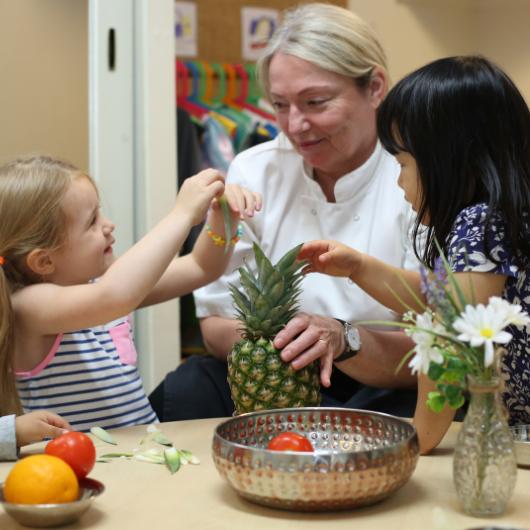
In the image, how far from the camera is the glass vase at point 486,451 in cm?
105

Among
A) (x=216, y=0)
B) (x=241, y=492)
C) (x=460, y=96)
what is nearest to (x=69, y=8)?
(x=216, y=0)

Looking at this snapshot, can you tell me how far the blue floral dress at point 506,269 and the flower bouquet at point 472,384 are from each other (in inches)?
14.1

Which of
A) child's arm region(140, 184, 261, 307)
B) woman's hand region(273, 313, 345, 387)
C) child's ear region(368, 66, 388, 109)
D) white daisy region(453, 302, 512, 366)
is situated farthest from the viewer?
child's ear region(368, 66, 388, 109)

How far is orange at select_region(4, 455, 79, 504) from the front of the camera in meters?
1.09

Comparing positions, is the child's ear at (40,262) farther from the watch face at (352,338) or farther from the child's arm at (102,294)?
the watch face at (352,338)

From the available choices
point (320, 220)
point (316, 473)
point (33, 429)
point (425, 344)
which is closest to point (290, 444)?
point (316, 473)

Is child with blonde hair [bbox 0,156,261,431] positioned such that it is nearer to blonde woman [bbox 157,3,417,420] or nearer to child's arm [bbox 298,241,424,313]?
child's arm [bbox 298,241,424,313]

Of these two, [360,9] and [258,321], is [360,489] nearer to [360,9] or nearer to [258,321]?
[258,321]

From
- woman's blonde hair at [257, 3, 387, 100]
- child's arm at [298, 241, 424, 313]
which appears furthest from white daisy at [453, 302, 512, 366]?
woman's blonde hair at [257, 3, 387, 100]

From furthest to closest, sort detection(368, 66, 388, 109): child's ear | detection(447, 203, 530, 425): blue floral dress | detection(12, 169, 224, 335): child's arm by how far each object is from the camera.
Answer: detection(368, 66, 388, 109): child's ear < detection(12, 169, 224, 335): child's arm < detection(447, 203, 530, 425): blue floral dress

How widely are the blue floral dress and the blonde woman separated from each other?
1.75 ft

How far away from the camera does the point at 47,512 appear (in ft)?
3.54

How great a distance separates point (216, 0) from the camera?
3.97 metres

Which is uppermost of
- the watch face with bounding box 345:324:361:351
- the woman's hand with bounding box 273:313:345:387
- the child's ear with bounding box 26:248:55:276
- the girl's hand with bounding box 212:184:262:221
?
the girl's hand with bounding box 212:184:262:221
